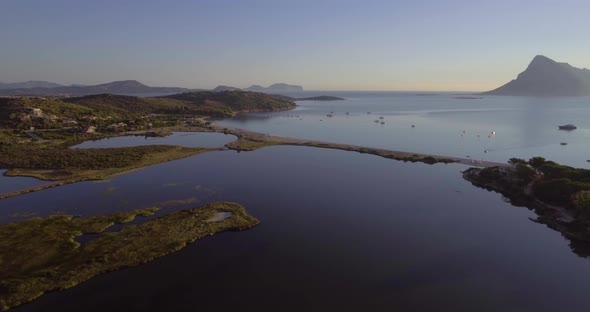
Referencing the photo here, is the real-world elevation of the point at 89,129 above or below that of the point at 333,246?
above

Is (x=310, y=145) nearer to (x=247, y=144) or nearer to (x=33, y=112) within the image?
(x=247, y=144)

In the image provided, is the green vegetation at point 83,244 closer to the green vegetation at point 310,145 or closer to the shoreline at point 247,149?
the shoreline at point 247,149

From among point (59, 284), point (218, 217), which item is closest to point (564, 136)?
point (218, 217)

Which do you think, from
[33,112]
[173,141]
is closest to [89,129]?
[33,112]

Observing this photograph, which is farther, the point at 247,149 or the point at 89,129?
the point at 89,129

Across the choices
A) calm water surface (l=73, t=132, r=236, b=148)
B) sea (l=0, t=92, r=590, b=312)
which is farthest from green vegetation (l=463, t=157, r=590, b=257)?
calm water surface (l=73, t=132, r=236, b=148)

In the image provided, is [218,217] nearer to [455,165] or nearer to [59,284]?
[59,284]

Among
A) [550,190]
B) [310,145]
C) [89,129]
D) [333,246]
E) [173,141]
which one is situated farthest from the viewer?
[89,129]
